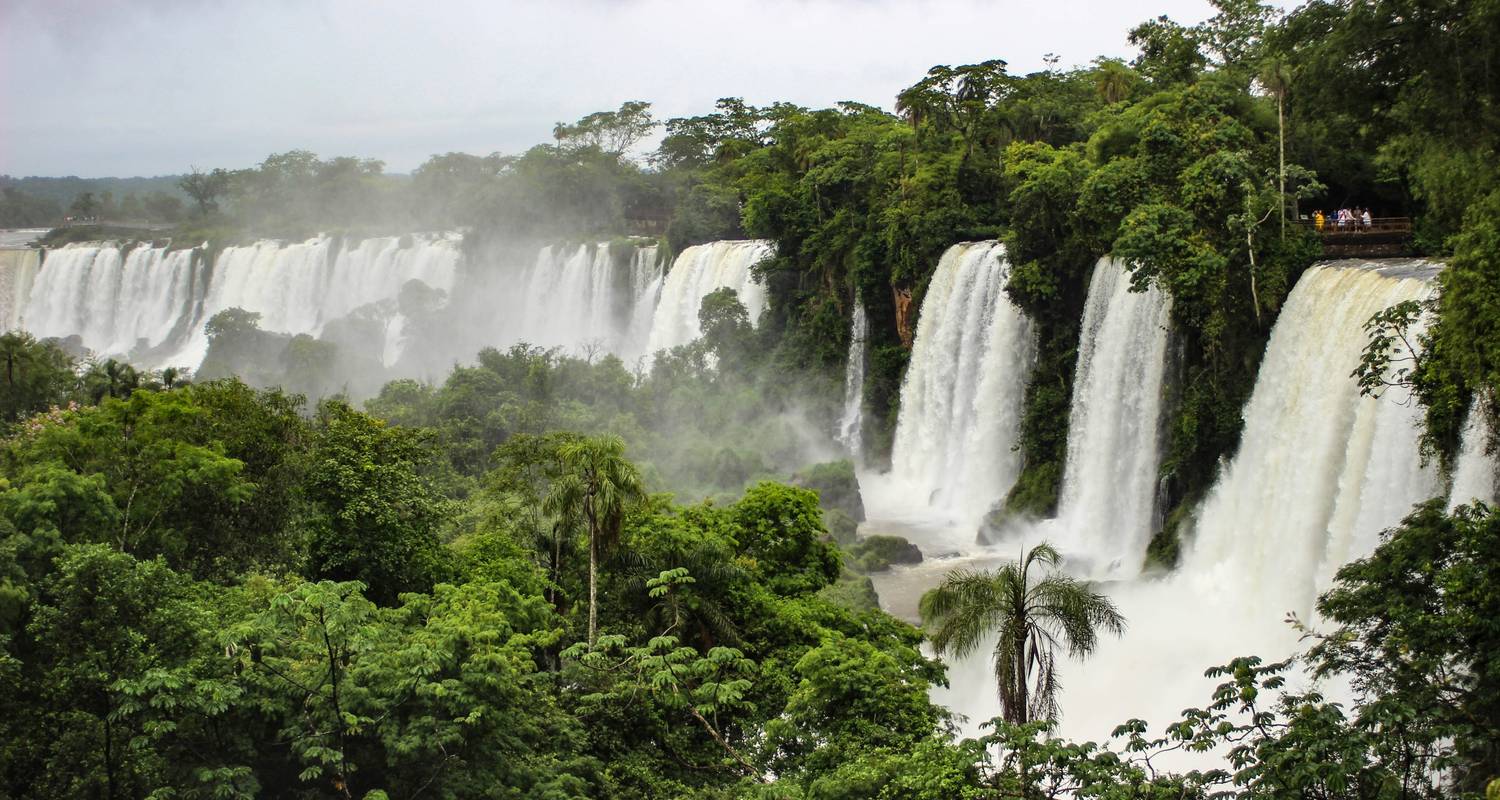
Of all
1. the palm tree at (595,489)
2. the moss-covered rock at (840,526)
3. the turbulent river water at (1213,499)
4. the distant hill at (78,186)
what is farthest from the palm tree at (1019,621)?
the distant hill at (78,186)

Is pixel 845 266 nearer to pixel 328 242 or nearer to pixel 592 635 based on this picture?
pixel 592 635

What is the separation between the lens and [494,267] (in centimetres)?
5834

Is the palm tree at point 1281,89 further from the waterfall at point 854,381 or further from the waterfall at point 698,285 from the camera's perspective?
the waterfall at point 698,285

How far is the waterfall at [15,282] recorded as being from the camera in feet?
212

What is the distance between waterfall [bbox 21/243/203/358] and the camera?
64.4 m

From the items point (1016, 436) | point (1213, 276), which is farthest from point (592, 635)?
point (1016, 436)

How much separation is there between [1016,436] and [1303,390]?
1146cm

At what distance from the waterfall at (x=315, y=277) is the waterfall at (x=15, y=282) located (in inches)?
369

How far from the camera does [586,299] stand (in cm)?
5225

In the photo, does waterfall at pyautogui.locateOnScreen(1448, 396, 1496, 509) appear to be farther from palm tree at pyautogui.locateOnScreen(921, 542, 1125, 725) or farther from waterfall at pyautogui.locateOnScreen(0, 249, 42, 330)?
waterfall at pyautogui.locateOnScreen(0, 249, 42, 330)

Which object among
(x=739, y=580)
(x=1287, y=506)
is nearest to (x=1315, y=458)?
(x=1287, y=506)

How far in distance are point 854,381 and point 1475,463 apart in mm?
24662

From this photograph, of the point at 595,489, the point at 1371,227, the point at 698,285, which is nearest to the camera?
the point at 595,489

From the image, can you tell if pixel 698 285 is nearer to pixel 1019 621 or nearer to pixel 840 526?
pixel 840 526
